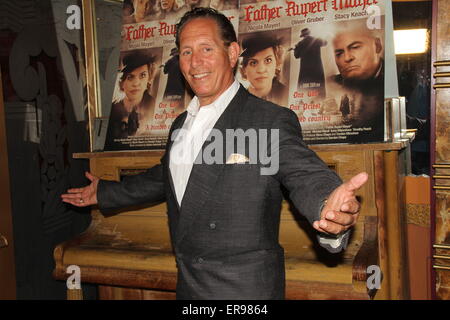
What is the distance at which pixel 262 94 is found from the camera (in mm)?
2902

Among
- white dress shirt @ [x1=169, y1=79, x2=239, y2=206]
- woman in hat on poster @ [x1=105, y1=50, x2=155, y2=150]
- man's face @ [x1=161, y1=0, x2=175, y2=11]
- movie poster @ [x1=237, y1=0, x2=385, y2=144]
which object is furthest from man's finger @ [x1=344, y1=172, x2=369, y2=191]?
man's face @ [x1=161, y1=0, x2=175, y2=11]

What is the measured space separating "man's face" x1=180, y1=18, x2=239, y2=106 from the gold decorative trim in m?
2.28

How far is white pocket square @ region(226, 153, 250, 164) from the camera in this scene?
164 centimetres

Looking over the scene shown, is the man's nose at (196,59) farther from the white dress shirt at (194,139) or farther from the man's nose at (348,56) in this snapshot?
the man's nose at (348,56)

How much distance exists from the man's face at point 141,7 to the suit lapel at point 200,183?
191cm

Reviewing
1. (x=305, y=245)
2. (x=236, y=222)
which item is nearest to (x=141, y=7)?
(x=305, y=245)

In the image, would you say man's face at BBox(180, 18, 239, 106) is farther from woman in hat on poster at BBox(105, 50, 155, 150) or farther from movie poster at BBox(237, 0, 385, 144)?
woman in hat on poster at BBox(105, 50, 155, 150)

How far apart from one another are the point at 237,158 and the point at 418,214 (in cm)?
230

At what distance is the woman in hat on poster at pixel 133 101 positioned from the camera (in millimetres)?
3229

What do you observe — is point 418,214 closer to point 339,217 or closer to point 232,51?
point 232,51

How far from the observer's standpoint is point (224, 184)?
1.67 meters

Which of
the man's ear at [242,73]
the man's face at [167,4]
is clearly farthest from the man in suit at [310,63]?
the man's face at [167,4]

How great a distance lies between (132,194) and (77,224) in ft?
7.23
